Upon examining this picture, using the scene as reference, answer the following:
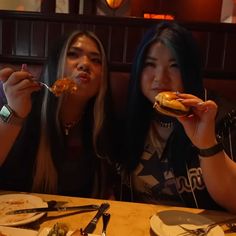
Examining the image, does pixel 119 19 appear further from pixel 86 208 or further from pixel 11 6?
pixel 11 6

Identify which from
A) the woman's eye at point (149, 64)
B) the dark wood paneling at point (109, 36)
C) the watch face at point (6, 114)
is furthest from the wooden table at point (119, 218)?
the dark wood paneling at point (109, 36)

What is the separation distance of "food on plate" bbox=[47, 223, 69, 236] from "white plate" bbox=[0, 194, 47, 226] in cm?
9

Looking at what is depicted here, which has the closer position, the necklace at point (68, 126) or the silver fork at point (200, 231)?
the silver fork at point (200, 231)

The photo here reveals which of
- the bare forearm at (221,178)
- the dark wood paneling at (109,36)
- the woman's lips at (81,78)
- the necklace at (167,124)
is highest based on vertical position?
the dark wood paneling at (109,36)

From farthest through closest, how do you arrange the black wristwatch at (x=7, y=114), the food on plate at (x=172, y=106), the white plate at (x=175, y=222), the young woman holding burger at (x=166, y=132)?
1. the young woman holding burger at (x=166, y=132)
2. the black wristwatch at (x=7, y=114)
3. the food on plate at (x=172, y=106)
4. the white plate at (x=175, y=222)

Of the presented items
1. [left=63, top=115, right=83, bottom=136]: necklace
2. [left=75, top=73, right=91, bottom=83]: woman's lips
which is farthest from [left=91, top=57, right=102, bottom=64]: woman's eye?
[left=63, top=115, right=83, bottom=136]: necklace

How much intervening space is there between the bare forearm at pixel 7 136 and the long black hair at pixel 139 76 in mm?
518

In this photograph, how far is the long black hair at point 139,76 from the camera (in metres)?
1.42

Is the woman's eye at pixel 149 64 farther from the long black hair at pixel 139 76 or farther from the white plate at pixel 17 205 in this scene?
the white plate at pixel 17 205

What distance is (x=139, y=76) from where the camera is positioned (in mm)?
1494

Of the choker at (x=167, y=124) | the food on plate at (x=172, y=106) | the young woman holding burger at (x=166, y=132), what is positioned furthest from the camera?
the choker at (x=167, y=124)

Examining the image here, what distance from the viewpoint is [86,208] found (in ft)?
3.56

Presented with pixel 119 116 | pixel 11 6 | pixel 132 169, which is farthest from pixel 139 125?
pixel 11 6

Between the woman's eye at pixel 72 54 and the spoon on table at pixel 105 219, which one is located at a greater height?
the woman's eye at pixel 72 54
